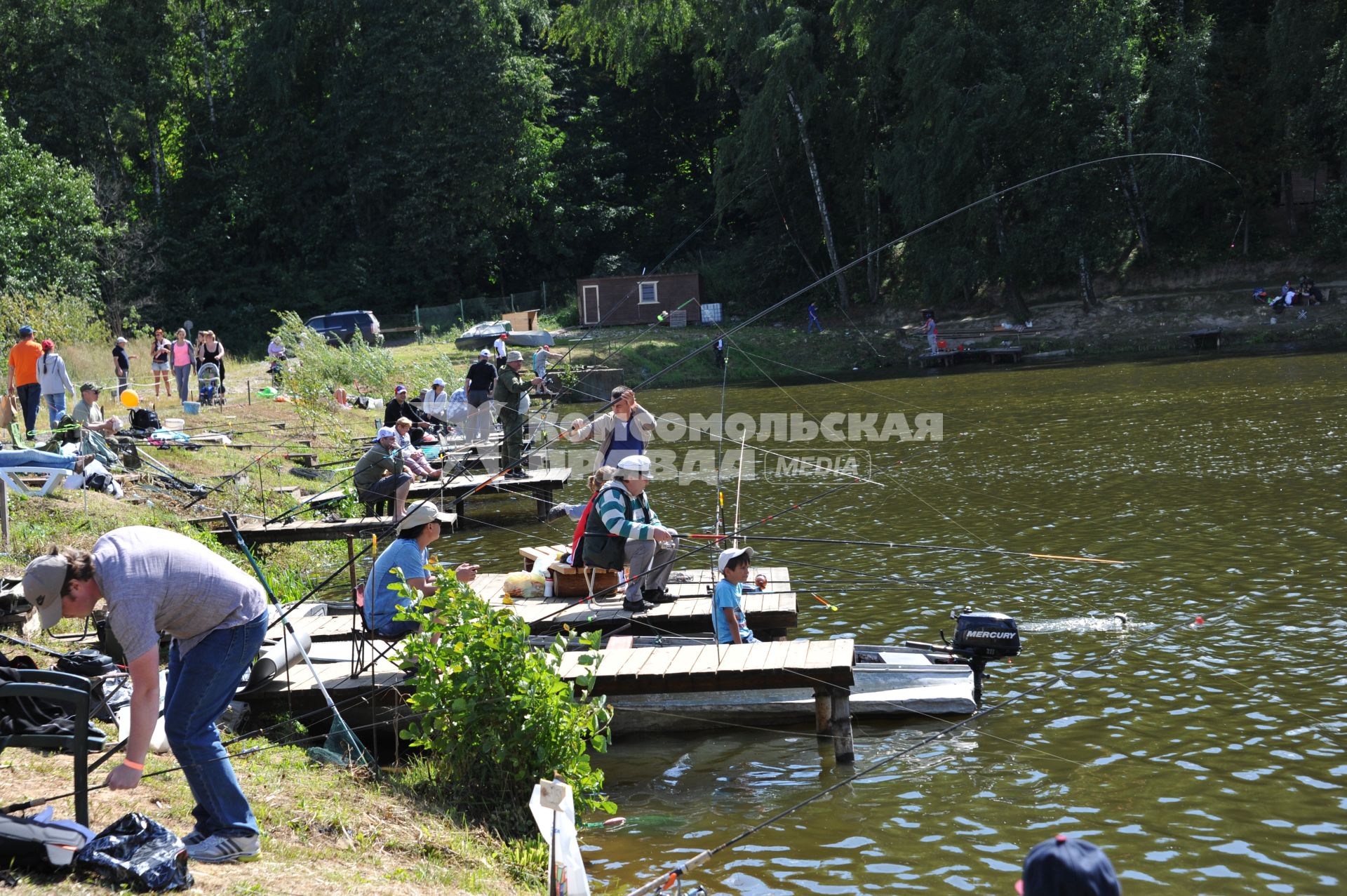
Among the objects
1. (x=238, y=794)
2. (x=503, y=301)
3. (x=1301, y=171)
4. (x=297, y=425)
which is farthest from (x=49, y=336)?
(x=1301, y=171)

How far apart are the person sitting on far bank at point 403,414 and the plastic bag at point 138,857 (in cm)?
1298

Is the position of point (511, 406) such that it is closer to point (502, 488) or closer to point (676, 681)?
point (502, 488)

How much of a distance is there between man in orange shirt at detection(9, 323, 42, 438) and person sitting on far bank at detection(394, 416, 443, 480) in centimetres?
468

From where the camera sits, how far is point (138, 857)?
432 cm

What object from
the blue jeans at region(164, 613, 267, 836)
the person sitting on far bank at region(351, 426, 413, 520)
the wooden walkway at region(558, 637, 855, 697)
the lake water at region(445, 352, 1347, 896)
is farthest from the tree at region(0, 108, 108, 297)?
the blue jeans at region(164, 613, 267, 836)

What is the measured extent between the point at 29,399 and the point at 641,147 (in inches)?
1682

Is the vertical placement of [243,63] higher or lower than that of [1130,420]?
higher

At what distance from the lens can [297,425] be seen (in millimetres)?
21781

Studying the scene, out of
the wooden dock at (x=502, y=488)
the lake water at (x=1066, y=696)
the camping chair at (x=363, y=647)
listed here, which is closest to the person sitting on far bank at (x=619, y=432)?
the lake water at (x=1066, y=696)

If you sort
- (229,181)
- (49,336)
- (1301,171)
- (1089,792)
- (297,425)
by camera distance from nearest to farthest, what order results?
(1089,792)
(297,425)
(49,336)
(1301,171)
(229,181)

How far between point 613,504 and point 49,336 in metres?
22.8

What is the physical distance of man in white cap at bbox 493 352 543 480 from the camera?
55.9 ft

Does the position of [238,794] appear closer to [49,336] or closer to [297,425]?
[297,425]

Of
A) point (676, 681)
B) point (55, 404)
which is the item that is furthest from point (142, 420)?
point (676, 681)
